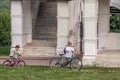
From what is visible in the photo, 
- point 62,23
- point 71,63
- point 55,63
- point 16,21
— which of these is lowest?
point 55,63

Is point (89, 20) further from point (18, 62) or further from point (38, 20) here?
point (38, 20)

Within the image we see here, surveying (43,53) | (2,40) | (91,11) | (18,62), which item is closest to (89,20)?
(91,11)

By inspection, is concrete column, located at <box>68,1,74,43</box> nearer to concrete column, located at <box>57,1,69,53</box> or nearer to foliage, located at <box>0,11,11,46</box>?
concrete column, located at <box>57,1,69,53</box>

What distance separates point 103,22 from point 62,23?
530cm

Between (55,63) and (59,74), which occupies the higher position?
(55,63)

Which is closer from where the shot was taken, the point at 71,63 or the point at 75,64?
the point at 71,63

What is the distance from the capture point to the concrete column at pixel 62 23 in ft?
97.0

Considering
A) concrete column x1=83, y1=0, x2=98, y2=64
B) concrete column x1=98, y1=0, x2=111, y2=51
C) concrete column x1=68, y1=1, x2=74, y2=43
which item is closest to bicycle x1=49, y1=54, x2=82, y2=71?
concrete column x1=83, y1=0, x2=98, y2=64

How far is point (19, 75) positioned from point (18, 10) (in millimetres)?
11993

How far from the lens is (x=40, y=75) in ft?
61.7

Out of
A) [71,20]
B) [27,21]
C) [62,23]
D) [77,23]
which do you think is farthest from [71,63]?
[77,23]

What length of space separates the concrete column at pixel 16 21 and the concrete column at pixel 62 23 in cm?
247

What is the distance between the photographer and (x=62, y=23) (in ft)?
97.5

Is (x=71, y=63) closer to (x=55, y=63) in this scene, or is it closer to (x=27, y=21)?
(x=55, y=63)
